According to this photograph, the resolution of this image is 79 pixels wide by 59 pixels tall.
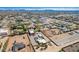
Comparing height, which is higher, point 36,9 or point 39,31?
point 36,9

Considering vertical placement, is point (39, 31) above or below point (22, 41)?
above

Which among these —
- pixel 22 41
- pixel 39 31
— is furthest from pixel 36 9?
pixel 22 41

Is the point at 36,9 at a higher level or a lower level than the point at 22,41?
higher

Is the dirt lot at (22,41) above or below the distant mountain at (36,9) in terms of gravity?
below

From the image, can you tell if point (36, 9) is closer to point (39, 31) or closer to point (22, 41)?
point (39, 31)

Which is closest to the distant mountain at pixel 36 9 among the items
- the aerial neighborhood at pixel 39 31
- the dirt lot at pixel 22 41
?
the aerial neighborhood at pixel 39 31

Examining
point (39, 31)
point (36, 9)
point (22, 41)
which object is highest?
point (36, 9)

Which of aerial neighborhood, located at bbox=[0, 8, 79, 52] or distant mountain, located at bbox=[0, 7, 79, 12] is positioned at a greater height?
distant mountain, located at bbox=[0, 7, 79, 12]

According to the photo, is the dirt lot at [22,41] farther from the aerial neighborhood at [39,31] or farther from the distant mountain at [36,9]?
the distant mountain at [36,9]

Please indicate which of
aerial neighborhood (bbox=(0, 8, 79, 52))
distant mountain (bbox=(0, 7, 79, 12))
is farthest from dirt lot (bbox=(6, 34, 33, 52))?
distant mountain (bbox=(0, 7, 79, 12))

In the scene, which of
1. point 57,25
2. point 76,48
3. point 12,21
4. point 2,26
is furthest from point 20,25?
point 76,48

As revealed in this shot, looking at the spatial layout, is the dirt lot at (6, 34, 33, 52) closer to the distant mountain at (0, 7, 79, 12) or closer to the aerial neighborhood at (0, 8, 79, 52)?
the aerial neighborhood at (0, 8, 79, 52)
